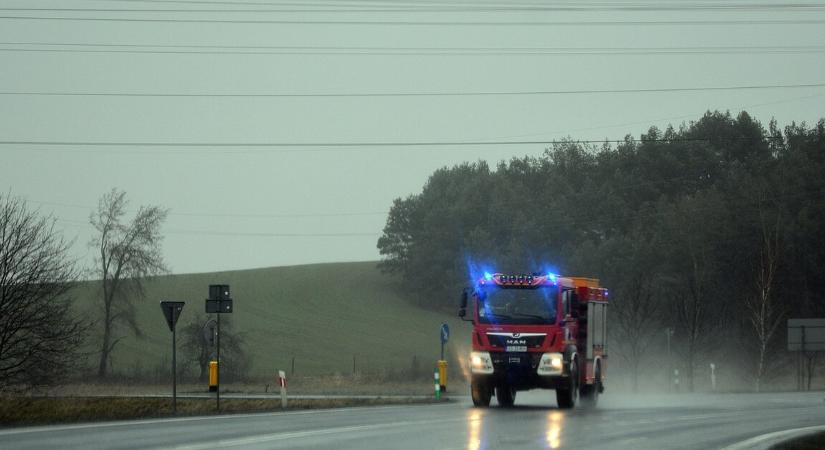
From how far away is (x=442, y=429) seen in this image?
22.8 meters

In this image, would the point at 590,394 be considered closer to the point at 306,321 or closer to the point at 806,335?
the point at 806,335

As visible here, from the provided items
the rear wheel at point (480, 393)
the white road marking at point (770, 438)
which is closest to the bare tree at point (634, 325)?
the rear wheel at point (480, 393)

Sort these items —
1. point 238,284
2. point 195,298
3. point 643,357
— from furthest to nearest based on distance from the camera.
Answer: point 238,284 < point 195,298 < point 643,357

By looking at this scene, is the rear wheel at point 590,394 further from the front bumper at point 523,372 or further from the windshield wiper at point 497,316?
the windshield wiper at point 497,316

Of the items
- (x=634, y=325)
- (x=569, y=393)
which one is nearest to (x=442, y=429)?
(x=569, y=393)

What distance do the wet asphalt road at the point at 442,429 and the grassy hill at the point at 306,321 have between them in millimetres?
34124

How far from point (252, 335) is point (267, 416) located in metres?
58.1

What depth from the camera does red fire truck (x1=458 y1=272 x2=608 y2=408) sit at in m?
31.4

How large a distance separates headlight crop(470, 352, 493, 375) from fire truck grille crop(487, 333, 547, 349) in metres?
0.37

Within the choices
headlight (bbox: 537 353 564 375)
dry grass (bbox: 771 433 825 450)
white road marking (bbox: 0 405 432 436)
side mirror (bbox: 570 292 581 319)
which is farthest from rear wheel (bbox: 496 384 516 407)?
dry grass (bbox: 771 433 825 450)

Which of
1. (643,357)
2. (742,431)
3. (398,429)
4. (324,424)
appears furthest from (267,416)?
(643,357)

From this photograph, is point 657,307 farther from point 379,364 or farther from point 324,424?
point 324,424

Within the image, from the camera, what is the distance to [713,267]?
274 ft

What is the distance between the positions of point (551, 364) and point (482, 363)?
1.74 meters
